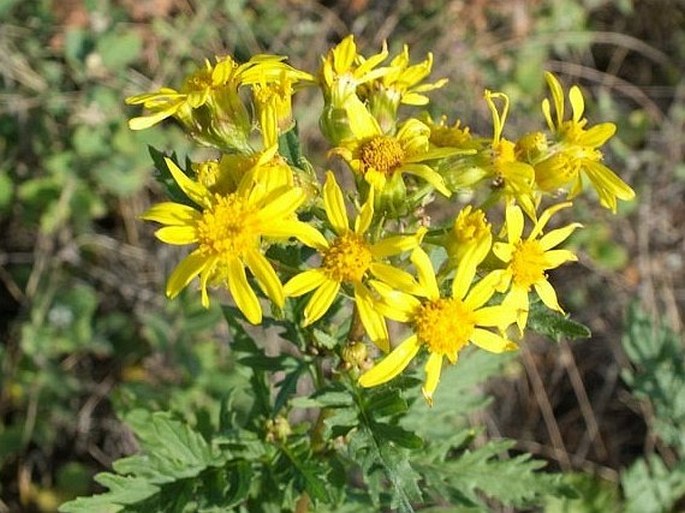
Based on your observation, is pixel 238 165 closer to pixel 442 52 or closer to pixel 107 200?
pixel 107 200

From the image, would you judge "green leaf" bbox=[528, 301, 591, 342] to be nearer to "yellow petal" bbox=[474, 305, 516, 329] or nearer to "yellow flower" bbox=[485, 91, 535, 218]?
"yellow petal" bbox=[474, 305, 516, 329]

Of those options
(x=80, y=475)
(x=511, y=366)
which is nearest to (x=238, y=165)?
(x=80, y=475)

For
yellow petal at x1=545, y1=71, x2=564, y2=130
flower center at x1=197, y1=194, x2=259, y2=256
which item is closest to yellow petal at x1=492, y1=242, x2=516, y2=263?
yellow petal at x1=545, y1=71, x2=564, y2=130

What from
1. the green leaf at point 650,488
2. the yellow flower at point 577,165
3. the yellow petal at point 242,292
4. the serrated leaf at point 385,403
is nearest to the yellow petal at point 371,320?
the serrated leaf at point 385,403

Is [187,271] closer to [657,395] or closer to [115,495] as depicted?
[115,495]

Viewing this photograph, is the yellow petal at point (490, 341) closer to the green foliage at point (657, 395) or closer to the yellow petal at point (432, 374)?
the yellow petal at point (432, 374)

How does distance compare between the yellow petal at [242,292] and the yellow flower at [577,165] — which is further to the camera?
the yellow flower at [577,165]
